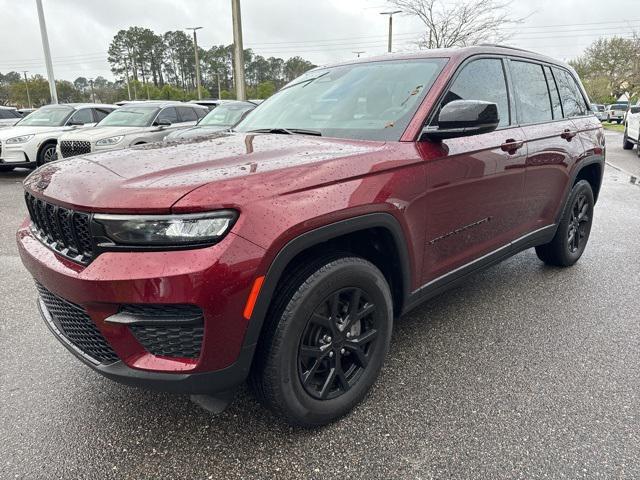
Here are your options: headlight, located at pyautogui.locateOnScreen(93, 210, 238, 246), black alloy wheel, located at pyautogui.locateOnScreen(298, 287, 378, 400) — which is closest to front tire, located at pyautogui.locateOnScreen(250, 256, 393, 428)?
black alloy wheel, located at pyautogui.locateOnScreen(298, 287, 378, 400)

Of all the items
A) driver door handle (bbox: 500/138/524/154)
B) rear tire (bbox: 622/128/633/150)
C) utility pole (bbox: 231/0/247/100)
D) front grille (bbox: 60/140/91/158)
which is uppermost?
utility pole (bbox: 231/0/247/100)

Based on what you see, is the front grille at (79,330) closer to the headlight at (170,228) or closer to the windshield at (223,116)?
the headlight at (170,228)

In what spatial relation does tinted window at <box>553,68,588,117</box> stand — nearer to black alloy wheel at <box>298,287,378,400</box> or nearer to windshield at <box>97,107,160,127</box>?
black alloy wheel at <box>298,287,378,400</box>

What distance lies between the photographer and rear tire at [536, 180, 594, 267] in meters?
3.99

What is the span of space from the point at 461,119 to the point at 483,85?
2.87ft

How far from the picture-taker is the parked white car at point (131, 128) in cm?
912

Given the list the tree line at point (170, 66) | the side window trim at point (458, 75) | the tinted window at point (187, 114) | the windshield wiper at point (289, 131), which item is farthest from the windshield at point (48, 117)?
the tree line at point (170, 66)

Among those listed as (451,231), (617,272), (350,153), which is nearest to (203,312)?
(350,153)

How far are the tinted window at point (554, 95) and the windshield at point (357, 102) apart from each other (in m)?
1.51

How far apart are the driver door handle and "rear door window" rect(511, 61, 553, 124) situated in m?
0.25

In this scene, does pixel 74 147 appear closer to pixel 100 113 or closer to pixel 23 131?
pixel 23 131

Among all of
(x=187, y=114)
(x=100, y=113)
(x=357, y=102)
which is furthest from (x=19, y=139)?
(x=357, y=102)

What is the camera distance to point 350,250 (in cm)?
229

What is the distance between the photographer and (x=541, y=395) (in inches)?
95.0
